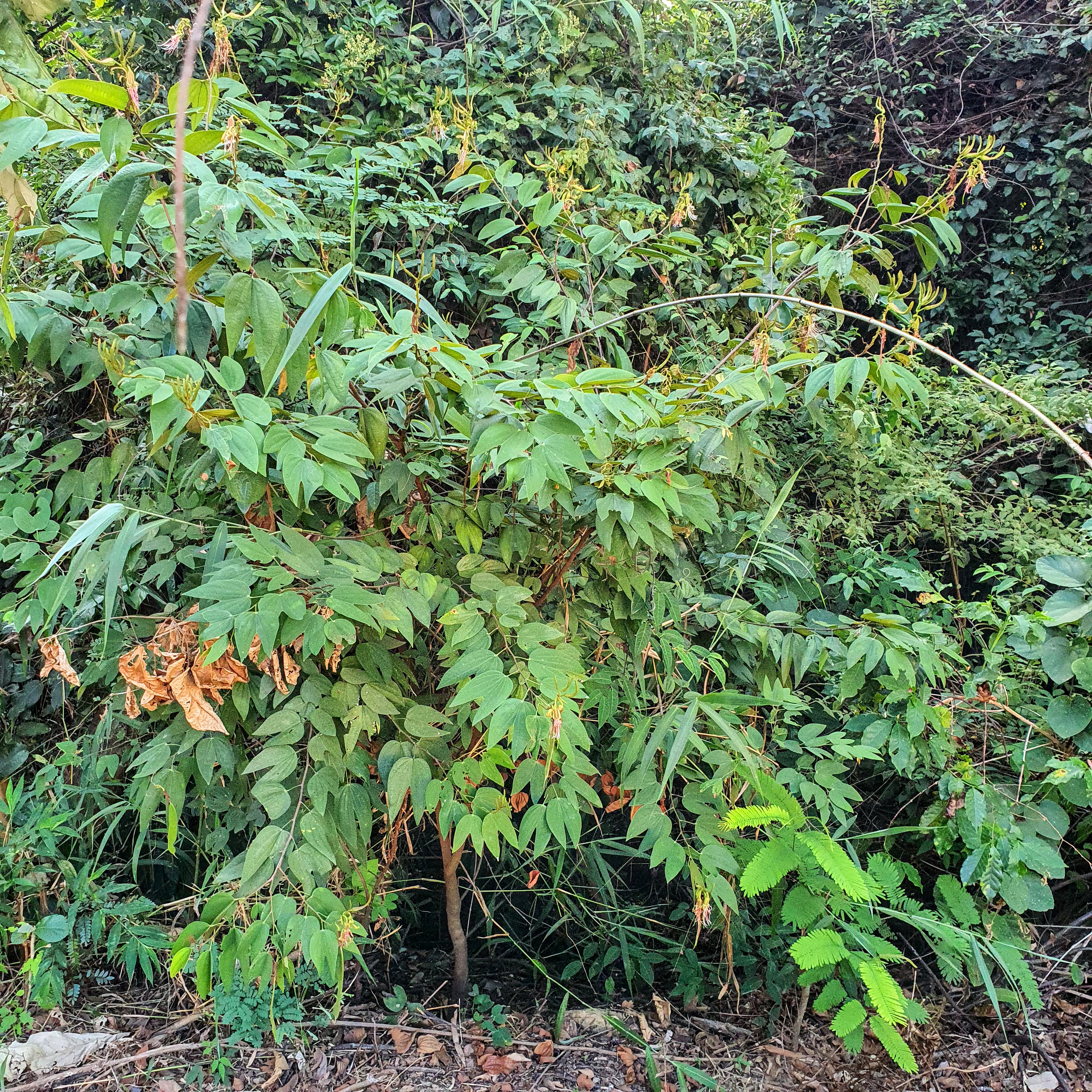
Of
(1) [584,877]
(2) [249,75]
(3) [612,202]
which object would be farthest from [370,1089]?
(2) [249,75]

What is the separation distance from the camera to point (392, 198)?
229 cm

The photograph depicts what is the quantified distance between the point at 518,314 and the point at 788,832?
1.63 meters

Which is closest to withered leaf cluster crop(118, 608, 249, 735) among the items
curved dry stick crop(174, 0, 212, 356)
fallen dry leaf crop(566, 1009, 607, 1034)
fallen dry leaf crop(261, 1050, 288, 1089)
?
curved dry stick crop(174, 0, 212, 356)

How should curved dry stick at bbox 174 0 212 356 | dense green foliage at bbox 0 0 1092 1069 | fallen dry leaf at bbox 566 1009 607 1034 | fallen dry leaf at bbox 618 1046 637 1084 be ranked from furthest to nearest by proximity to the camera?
1. fallen dry leaf at bbox 566 1009 607 1034
2. fallen dry leaf at bbox 618 1046 637 1084
3. dense green foliage at bbox 0 0 1092 1069
4. curved dry stick at bbox 174 0 212 356

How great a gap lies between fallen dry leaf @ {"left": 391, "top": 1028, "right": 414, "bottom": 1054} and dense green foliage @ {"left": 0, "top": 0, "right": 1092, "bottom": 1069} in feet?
0.67

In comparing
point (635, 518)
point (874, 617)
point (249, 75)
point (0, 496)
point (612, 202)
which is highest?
point (249, 75)

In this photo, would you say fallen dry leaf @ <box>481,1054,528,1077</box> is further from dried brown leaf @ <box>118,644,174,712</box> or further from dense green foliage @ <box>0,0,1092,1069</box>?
dried brown leaf @ <box>118,644,174,712</box>

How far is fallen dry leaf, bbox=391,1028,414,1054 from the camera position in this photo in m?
1.76

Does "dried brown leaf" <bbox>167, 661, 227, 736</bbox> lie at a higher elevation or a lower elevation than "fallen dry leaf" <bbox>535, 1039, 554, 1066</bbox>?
higher

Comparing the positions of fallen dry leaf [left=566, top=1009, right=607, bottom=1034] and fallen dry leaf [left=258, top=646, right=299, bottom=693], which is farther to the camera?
fallen dry leaf [left=566, top=1009, right=607, bottom=1034]

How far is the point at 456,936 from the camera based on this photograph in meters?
1.87

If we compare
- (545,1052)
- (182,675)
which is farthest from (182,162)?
(545,1052)

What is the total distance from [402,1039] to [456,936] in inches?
9.4

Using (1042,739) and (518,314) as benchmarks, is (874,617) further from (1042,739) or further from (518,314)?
(518,314)
